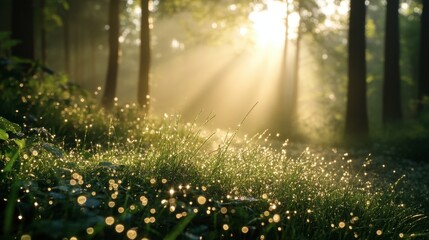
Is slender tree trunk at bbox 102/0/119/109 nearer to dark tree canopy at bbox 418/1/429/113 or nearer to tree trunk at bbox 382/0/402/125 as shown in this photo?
tree trunk at bbox 382/0/402/125

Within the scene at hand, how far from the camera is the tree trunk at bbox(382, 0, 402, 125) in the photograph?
16.8 metres

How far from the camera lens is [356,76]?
13367 mm

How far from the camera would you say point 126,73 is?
7244 cm

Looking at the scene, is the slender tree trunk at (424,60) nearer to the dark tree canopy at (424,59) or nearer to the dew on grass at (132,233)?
the dark tree canopy at (424,59)

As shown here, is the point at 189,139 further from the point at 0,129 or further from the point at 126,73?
the point at 126,73

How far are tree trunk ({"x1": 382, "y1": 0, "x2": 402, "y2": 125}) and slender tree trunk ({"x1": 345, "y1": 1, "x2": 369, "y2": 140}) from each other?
3604 mm

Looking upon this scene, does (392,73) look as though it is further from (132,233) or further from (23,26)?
(132,233)

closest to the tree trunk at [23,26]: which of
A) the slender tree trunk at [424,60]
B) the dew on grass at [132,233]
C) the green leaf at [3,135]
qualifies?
the green leaf at [3,135]

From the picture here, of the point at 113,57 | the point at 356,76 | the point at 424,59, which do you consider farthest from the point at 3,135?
the point at 424,59

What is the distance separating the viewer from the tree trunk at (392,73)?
16.8 metres

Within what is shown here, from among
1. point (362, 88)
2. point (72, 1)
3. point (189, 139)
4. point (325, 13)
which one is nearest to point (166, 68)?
point (72, 1)

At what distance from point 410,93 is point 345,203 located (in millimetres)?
24698

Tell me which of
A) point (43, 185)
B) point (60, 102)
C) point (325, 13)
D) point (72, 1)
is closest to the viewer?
point (43, 185)

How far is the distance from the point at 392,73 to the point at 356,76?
4071 millimetres
